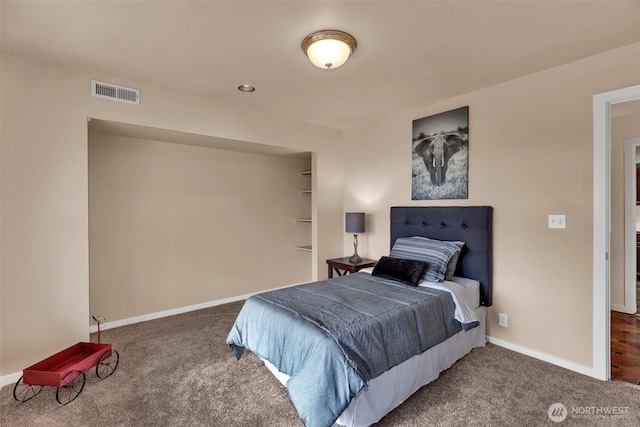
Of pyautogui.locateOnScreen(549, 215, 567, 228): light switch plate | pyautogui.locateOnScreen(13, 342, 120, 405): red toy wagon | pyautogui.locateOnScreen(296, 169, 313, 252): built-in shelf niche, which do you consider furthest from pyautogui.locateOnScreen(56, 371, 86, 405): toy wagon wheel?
pyautogui.locateOnScreen(549, 215, 567, 228): light switch plate

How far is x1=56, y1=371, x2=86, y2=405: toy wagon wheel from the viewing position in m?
2.03

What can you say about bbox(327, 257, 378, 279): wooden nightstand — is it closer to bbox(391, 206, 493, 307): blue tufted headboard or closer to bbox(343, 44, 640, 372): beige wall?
bbox(391, 206, 493, 307): blue tufted headboard

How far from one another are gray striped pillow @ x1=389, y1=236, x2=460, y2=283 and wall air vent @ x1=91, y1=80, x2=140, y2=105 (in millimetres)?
2933

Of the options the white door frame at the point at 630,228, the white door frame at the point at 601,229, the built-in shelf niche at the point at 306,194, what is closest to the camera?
the white door frame at the point at 601,229

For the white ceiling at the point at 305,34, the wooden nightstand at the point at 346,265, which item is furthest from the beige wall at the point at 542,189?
the wooden nightstand at the point at 346,265

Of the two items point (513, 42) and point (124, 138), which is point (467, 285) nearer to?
point (513, 42)

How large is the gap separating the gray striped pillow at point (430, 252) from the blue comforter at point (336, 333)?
276 mm

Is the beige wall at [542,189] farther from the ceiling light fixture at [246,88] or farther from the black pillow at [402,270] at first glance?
the ceiling light fixture at [246,88]

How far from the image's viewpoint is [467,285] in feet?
8.95

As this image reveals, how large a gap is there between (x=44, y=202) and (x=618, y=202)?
6028mm

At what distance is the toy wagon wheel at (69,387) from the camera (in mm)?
2029

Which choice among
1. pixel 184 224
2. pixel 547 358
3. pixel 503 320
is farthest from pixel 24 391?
pixel 547 358

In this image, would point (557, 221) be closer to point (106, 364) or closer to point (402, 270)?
→ point (402, 270)

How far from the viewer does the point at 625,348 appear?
110 inches
